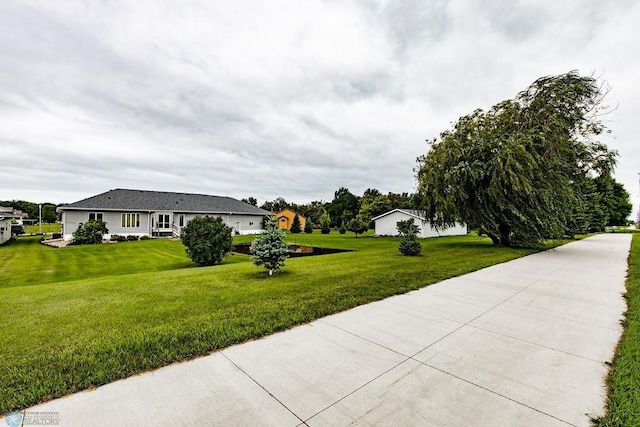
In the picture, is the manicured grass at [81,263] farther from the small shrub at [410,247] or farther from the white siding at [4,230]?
the small shrub at [410,247]

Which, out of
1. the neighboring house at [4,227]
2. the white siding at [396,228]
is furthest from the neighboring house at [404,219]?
the neighboring house at [4,227]

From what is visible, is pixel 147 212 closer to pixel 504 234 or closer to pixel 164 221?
pixel 164 221

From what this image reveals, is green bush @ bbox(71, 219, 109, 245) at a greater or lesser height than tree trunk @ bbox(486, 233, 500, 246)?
greater

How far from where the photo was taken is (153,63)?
35.0 ft

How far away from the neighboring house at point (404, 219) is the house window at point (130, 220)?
24205 millimetres

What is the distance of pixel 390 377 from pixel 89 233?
82.6ft

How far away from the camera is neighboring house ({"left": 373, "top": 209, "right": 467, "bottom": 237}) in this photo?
90.4 feet

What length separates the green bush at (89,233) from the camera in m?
20.4

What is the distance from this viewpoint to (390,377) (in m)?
2.85

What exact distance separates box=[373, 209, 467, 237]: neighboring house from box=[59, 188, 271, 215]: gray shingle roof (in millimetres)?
13958

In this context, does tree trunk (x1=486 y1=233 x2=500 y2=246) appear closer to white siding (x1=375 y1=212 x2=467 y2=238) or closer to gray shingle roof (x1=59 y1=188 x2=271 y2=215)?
white siding (x1=375 y1=212 x2=467 y2=238)

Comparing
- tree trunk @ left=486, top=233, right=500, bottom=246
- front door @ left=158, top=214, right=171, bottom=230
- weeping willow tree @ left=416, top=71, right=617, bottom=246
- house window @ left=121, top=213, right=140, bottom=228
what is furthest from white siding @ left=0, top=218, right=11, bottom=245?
tree trunk @ left=486, top=233, right=500, bottom=246

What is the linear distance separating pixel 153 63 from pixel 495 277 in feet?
45.7

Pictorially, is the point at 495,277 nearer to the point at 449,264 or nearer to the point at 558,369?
the point at 449,264
